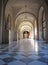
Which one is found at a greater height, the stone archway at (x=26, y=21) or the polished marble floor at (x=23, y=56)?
the stone archway at (x=26, y=21)

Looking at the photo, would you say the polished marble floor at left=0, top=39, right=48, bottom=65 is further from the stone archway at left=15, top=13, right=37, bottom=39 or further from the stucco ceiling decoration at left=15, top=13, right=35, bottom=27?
the stucco ceiling decoration at left=15, top=13, right=35, bottom=27

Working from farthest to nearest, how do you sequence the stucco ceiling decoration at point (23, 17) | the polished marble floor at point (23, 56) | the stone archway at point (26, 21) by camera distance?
the stone archway at point (26, 21) → the stucco ceiling decoration at point (23, 17) → the polished marble floor at point (23, 56)

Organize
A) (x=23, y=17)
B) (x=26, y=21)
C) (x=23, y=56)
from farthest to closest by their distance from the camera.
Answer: (x=26, y=21)
(x=23, y=17)
(x=23, y=56)

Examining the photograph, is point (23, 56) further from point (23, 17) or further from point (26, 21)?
point (26, 21)

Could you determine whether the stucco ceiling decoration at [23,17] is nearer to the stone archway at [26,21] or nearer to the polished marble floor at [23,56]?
the stone archway at [26,21]

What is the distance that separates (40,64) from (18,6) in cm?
1557

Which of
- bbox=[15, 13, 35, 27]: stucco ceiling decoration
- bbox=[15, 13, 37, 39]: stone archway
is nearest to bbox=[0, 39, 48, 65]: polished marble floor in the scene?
bbox=[15, 13, 37, 39]: stone archway

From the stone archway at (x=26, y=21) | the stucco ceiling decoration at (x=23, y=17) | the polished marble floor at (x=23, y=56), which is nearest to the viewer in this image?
the polished marble floor at (x=23, y=56)

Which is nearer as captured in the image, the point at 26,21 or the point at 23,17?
the point at 23,17

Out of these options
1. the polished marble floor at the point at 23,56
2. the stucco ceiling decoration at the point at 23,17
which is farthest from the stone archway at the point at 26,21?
the polished marble floor at the point at 23,56

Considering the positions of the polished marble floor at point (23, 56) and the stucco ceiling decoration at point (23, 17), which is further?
the stucco ceiling decoration at point (23, 17)

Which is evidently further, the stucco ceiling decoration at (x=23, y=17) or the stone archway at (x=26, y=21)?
the stone archway at (x=26, y=21)

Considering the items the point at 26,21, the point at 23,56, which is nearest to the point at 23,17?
the point at 26,21

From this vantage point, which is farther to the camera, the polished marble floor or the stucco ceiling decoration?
the stucco ceiling decoration
